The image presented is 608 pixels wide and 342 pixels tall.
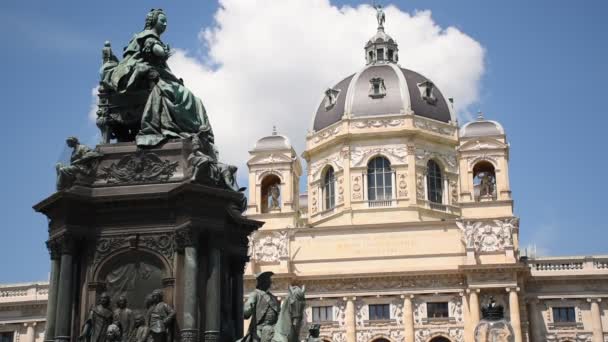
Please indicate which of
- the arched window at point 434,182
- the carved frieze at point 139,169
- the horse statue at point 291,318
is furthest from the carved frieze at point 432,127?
the carved frieze at point 139,169

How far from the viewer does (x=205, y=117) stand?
51.4ft

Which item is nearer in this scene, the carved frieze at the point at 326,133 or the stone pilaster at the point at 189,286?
the stone pilaster at the point at 189,286

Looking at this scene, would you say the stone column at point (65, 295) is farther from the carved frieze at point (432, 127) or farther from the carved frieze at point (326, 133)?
the carved frieze at point (432, 127)

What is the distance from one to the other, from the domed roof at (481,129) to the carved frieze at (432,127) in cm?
374

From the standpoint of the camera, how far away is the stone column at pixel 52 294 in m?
13.7

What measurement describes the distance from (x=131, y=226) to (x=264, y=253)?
45901 millimetres

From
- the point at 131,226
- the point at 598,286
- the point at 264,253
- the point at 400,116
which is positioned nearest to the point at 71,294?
the point at 131,226

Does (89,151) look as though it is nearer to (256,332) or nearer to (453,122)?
(256,332)

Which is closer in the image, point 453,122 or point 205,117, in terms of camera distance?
point 205,117

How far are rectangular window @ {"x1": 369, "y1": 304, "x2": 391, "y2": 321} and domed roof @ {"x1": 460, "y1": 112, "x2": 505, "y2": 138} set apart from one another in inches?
572

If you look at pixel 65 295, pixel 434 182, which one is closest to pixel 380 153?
pixel 434 182

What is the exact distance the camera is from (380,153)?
66.7 m

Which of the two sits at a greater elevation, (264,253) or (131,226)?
(264,253)

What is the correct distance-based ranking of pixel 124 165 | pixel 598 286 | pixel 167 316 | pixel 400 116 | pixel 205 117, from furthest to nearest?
pixel 400 116
pixel 598 286
pixel 205 117
pixel 124 165
pixel 167 316
